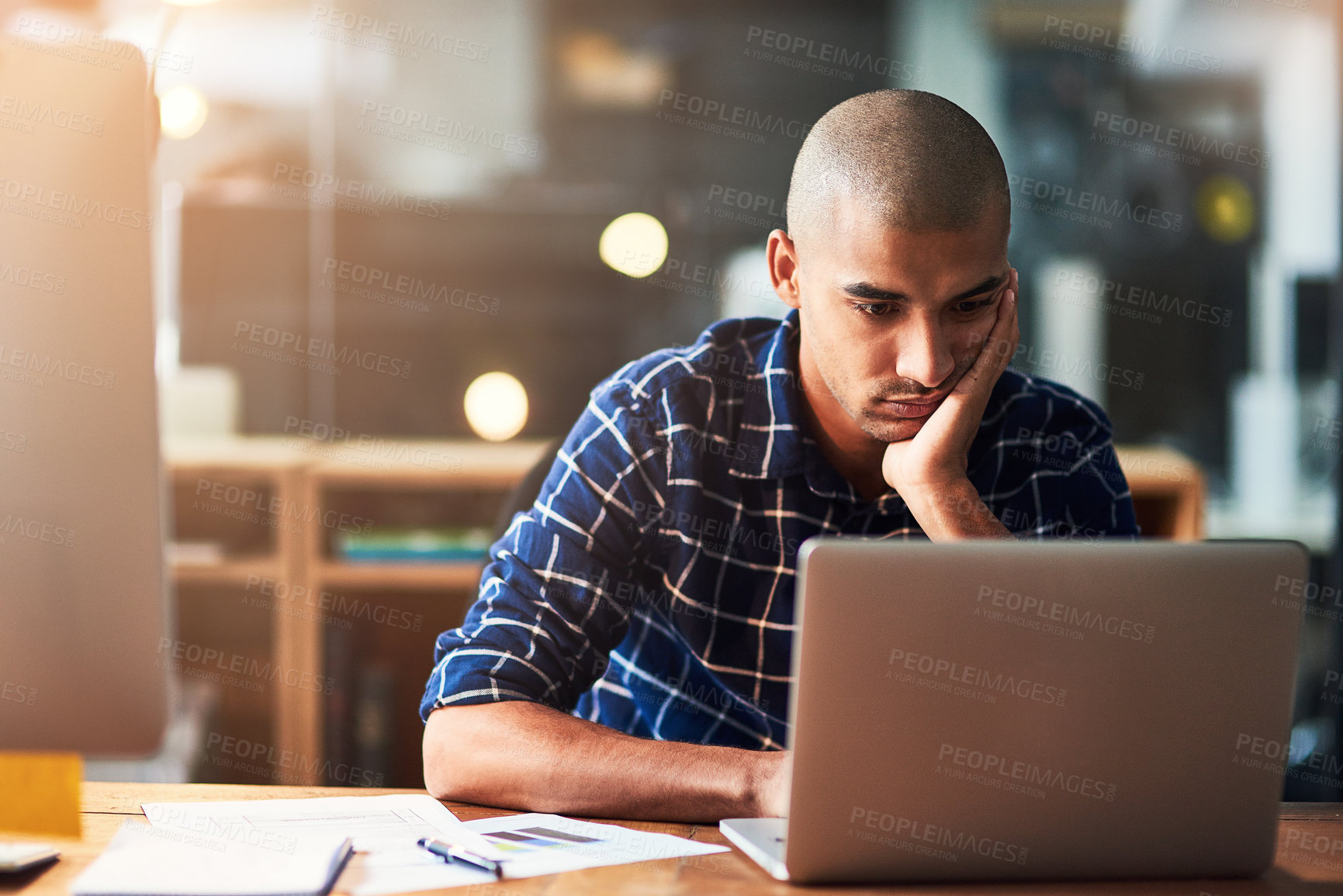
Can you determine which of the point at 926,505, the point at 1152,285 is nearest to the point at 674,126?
the point at 1152,285

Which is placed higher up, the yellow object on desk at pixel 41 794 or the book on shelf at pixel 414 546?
the yellow object on desk at pixel 41 794

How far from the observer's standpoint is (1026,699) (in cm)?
71

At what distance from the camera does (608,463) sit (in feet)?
4.04

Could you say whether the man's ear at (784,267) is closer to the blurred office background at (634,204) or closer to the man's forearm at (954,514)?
the man's forearm at (954,514)
